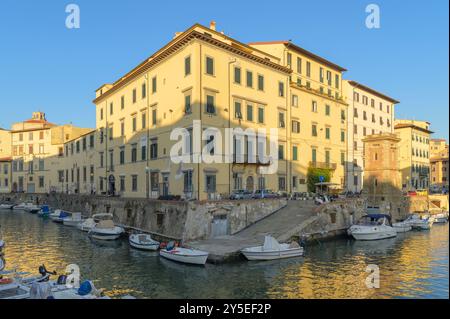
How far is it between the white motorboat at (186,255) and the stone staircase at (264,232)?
3.18 ft

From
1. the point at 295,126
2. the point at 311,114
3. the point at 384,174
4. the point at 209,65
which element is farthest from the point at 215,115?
the point at 384,174

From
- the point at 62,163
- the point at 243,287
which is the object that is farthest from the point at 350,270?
the point at 62,163

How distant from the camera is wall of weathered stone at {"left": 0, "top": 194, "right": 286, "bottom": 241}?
2847 cm

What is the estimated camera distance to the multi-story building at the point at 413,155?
76.0 metres

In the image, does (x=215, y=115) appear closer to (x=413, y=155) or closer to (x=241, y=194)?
(x=241, y=194)

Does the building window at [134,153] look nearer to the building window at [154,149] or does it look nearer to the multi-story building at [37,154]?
the building window at [154,149]

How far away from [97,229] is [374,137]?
43.5 m

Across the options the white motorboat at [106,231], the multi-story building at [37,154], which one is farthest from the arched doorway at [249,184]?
the multi-story building at [37,154]

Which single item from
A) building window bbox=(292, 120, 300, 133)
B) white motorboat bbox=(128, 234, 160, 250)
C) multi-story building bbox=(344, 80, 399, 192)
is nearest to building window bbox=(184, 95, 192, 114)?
white motorboat bbox=(128, 234, 160, 250)

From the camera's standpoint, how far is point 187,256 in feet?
76.8

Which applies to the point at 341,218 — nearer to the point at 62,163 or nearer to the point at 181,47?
the point at 181,47

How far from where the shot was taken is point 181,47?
35500 mm

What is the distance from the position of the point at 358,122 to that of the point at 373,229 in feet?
95.3
